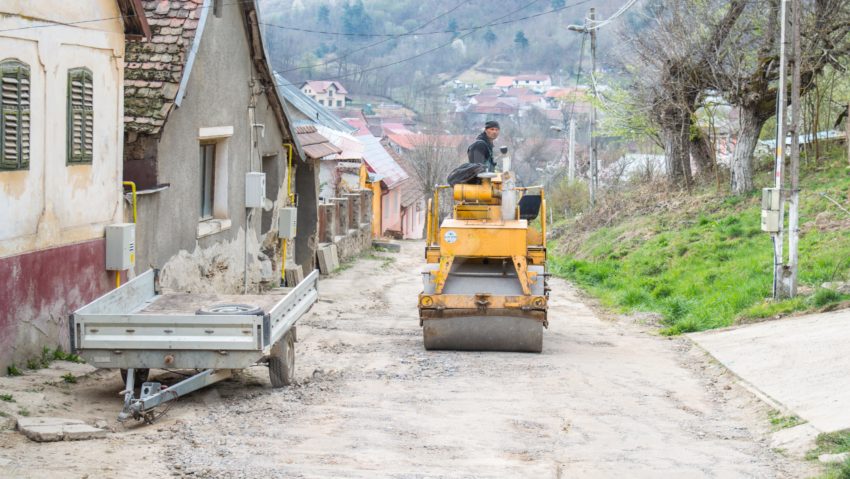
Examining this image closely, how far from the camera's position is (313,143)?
25.5 m

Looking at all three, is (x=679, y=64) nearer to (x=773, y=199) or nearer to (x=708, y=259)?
(x=708, y=259)

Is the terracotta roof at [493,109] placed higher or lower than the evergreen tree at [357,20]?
lower

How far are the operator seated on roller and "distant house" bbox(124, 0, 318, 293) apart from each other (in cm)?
404

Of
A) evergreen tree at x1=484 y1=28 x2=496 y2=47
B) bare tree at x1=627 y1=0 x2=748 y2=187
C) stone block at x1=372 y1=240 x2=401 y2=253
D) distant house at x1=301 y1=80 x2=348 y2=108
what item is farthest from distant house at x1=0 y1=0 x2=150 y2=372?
evergreen tree at x1=484 y1=28 x2=496 y2=47

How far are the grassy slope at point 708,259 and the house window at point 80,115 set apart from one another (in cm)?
919

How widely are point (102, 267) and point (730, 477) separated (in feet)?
25.2

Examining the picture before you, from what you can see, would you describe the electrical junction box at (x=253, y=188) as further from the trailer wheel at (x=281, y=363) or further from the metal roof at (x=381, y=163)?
the metal roof at (x=381, y=163)

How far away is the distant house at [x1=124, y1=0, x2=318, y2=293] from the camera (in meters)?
14.3

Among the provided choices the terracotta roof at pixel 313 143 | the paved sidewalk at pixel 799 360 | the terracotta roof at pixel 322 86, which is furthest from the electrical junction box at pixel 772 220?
the terracotta roof at pixel 322 86

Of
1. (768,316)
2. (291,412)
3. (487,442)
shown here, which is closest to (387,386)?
(291,412)

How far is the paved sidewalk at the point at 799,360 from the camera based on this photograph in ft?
33.4

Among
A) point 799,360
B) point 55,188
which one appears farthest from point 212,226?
point 799,360

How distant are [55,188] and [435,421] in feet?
15.9

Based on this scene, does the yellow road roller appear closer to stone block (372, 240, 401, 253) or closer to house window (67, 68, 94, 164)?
house window (67, 68, 94, 164)
